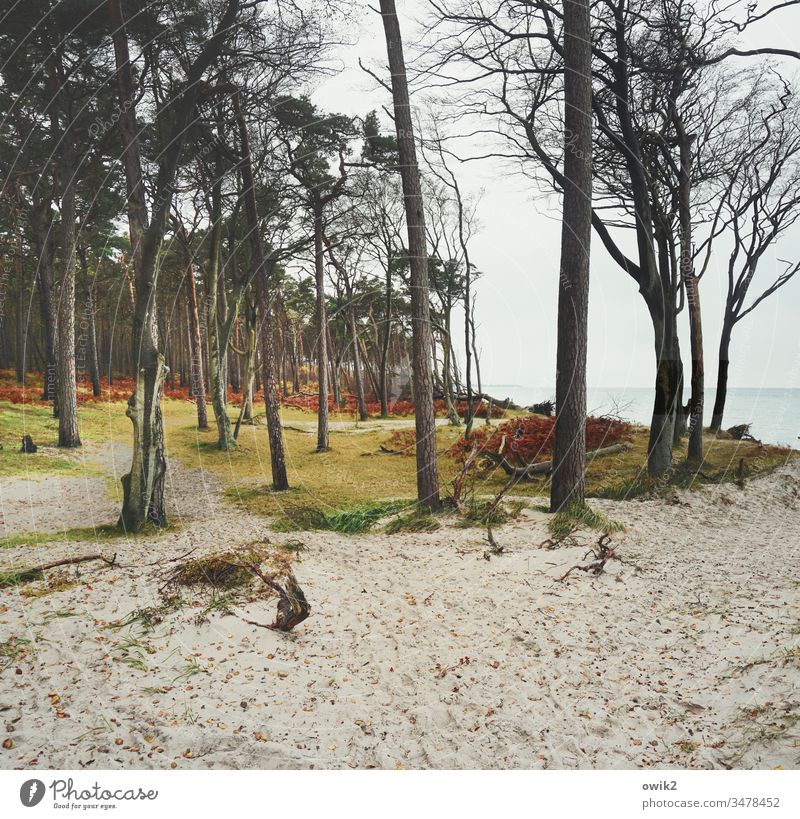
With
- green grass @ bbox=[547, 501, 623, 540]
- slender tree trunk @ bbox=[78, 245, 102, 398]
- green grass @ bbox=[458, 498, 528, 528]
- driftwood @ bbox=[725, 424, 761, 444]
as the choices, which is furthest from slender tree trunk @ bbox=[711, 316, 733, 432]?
slender tree trunk @ bbox=[78, 245, 102, 398]

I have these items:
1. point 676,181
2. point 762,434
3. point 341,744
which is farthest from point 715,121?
point 341,744

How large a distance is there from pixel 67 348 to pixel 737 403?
8.66m

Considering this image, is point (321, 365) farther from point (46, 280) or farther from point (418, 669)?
point (418, 669)

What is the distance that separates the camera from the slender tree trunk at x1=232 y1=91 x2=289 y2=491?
21.3ft

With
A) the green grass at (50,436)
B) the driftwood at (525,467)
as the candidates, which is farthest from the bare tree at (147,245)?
the driftwood at (525,467)

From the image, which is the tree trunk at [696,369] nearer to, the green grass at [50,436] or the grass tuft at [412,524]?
the grass tuft at [412,524]

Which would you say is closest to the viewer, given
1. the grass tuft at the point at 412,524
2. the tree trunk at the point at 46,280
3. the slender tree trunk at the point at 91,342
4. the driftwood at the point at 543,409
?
the slender tree trunk at the point at 91,342

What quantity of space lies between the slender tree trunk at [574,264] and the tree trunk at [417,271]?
5.37ft

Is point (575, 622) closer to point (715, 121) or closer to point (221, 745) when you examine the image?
point (221, 745)

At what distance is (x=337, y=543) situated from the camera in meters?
5.01

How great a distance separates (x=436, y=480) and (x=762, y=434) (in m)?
7.80

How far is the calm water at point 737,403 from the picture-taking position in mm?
5137

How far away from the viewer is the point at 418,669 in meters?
3.33

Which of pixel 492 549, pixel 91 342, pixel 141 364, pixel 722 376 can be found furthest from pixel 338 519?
pixel 722 376
